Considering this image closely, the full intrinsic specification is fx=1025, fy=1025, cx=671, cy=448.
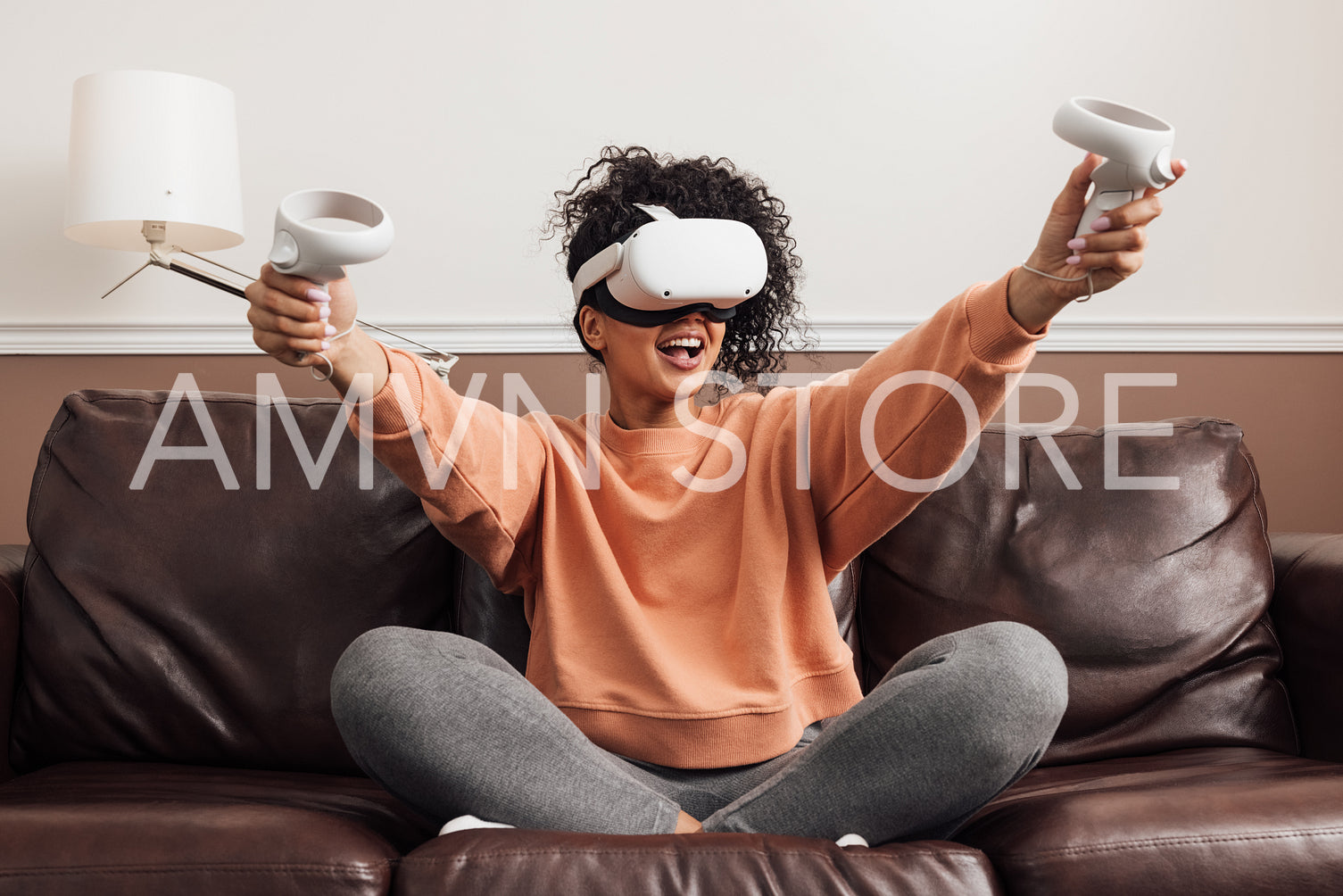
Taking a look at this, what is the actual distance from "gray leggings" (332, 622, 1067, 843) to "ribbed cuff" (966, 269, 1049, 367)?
252 millimetres

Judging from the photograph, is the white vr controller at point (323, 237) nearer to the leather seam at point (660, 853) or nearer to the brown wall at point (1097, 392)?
the leather seam at point (660, 853)

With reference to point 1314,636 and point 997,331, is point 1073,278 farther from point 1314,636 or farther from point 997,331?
point 1314,636

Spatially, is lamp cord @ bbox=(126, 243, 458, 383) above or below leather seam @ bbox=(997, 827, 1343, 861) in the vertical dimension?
above

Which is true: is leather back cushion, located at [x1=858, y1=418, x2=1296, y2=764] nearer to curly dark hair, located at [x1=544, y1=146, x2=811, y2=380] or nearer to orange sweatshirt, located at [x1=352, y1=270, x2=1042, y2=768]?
orange sweatshirt, located at [x1=352, y1=270, x2=1042, y2=768]

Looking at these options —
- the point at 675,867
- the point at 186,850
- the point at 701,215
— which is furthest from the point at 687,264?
the point at 186,850

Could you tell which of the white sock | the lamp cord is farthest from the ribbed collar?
the white sock

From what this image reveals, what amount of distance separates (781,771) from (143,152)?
4.11 ft

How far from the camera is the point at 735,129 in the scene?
1.79 meters

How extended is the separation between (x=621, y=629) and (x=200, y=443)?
0.67 m

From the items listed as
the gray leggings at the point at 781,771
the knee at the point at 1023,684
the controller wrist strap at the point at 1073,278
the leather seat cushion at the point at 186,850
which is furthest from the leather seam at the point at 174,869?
the controller wrist strap at the point at 1073,278

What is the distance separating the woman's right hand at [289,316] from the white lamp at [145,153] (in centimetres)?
70

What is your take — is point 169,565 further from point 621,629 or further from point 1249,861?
point 1249,861

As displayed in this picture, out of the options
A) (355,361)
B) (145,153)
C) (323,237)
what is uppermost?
(145,153)

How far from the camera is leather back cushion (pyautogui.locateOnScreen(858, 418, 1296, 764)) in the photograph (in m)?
1.30
